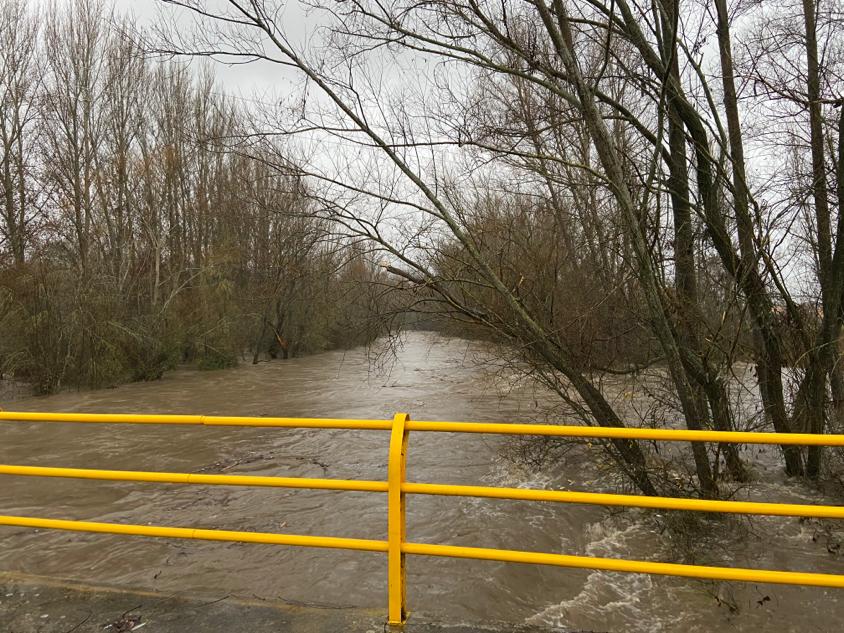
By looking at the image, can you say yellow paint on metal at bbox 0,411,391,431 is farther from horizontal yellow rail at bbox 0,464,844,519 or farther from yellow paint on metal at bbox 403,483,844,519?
yellow paint on metal at bbox 403,483,844,519

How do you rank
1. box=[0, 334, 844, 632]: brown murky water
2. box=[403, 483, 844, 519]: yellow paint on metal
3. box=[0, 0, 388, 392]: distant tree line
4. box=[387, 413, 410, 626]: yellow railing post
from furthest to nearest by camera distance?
box=[0, 0, 388, 392]: distant tree line
box=[0, 334, 844, 632]: brown murky water
box=[387, 413, 410, 626]: yellow railing post
box=[403, 483, 844, 519]: yellow paint on metal

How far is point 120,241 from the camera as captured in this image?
24.9 m

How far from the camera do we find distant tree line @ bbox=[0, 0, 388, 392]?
58.2 ft

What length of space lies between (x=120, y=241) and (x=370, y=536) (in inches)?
881

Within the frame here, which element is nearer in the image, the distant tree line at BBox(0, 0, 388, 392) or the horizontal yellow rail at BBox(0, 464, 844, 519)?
the horizontal yellow rail at BBox(0, 464, 844, 519)

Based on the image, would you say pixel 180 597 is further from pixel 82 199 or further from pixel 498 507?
pixel 82 199

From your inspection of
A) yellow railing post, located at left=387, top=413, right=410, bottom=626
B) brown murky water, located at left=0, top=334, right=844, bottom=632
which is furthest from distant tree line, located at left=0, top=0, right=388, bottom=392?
yellow railing post, located at left=387, top=413, right=410, bottom=626

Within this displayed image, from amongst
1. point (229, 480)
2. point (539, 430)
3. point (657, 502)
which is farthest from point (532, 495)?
point (229, 480)

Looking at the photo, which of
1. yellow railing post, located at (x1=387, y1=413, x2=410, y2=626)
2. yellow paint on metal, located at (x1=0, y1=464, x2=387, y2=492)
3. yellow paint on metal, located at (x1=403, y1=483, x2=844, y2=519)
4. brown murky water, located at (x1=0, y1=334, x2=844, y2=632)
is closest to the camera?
yellow paint on metal, located at (x1=403, y1=483, x2=844, y2=519)

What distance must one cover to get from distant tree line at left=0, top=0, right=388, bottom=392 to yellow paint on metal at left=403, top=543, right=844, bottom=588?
12807mm

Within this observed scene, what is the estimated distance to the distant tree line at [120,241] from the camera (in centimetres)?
1773

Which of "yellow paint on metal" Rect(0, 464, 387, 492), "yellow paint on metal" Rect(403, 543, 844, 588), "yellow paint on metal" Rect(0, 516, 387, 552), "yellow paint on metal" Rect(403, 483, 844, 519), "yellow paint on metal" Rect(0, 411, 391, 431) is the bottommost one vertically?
"yellow paint on metal" Rect(403, 543, 844, 588)

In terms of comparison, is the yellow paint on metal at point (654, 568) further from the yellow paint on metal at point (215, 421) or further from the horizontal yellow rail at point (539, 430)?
the yellow paint on metal at point (215, 421)

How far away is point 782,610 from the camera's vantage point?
16.5 feet
